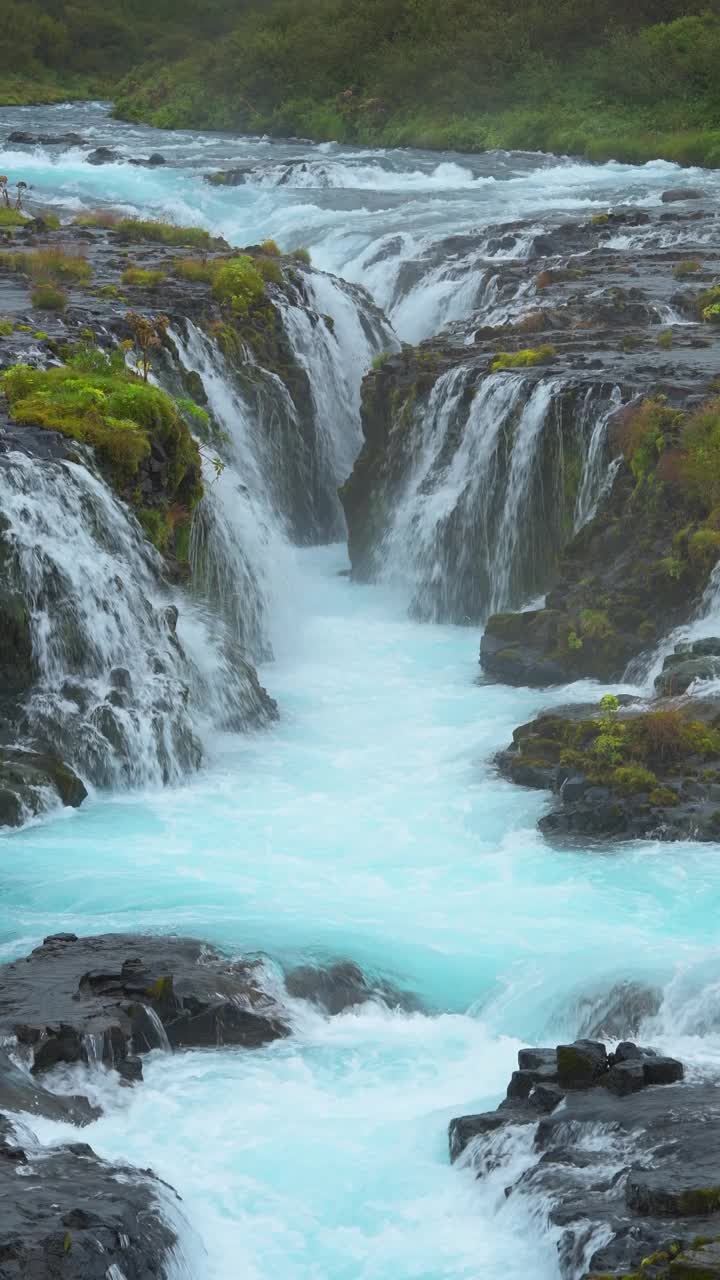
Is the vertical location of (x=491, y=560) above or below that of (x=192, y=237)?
below

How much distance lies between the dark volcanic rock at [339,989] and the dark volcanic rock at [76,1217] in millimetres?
2841

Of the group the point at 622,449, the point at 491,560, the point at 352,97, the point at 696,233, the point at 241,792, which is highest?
the point at 352,97

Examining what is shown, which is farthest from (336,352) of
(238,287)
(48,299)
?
(48,299)

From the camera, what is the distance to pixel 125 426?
19703 mm

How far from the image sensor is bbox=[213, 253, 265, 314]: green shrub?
89.5ft

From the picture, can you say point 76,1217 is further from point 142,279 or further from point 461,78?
point 461,78

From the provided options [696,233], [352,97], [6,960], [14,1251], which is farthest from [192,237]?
[352,97]

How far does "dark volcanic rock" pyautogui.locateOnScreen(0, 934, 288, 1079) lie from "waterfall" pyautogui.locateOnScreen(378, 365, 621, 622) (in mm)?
11486

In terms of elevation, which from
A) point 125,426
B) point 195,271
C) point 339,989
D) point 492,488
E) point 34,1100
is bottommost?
point 339,989

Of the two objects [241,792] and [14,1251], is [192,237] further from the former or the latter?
[14,1251]

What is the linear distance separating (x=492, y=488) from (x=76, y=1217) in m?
16.1

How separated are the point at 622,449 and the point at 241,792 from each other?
7.80 m

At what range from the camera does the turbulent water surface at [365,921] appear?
9.85m

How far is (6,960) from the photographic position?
1269cm
